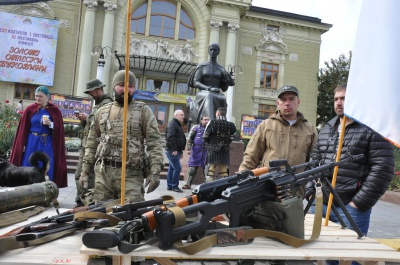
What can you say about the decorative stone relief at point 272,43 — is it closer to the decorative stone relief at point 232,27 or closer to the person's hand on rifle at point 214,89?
the decorative stone relief at point 232,27

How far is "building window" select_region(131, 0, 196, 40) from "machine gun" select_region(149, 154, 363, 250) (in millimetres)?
27429

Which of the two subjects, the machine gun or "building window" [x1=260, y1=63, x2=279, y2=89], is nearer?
the machine gun

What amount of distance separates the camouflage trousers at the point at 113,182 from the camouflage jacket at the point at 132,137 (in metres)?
0.09

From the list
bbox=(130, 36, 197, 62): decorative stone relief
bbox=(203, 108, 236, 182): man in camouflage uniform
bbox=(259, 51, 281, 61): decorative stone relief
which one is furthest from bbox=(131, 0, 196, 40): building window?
bbox=(203, 108, 236, 182): man in camouflage uniform

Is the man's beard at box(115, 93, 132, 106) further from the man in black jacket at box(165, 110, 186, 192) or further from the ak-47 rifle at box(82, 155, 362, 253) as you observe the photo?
the man in black jacket at box(165, 110, 186, 192)

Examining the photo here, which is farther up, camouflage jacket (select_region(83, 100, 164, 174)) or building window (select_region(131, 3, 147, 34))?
building window (select_region(131, 3, 147, 34))

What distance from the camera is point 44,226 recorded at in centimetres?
201

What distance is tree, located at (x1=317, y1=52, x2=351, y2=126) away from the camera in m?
34.6

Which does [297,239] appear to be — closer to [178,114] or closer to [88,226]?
[88,226]

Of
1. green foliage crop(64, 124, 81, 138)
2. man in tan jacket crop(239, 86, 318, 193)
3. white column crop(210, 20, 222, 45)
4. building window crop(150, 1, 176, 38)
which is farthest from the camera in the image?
building window crop(150, 1, 176, 38)

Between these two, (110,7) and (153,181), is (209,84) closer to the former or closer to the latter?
(153,181)

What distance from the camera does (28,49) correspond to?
24.7 meters

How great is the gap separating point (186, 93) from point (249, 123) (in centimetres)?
1107

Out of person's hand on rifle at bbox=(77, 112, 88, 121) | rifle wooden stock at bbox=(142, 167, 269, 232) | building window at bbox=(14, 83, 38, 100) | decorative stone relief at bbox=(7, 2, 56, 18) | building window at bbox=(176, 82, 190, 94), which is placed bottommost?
rifle wooden stock at bbox=(142, 167, 269, 232)
